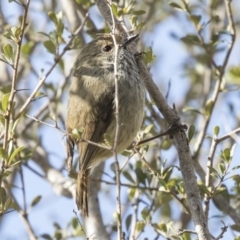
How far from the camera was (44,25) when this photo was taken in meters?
6.04

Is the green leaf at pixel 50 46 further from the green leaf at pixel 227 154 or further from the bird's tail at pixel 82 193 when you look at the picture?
the green leaf at pixel 227 154

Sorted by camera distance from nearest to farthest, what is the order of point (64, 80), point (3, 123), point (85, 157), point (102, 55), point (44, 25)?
point (3, 123) < point (85, 157) < point (102, 55) < point (64, 80) < point (44, 25)

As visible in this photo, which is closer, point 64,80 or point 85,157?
point 85,157

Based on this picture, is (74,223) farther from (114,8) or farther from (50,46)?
(114,8)

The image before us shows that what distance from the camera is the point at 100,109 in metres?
4.12

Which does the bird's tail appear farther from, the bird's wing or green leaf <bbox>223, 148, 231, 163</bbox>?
green leaf <bbox>223, 148, 231, 163</bbox>

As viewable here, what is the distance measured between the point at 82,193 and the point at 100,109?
566 millimetres

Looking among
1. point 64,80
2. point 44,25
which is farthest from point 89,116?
point 44,25

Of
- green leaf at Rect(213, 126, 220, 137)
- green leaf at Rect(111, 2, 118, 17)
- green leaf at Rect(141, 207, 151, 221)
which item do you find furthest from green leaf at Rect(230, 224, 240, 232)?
green leaf at Rect(111, 2, 118, 17)

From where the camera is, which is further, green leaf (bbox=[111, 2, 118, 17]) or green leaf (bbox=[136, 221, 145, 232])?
green leaf (bbox=[136, 221, 145, 232])

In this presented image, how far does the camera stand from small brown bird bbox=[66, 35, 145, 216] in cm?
411

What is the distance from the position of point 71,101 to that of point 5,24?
1.18 m

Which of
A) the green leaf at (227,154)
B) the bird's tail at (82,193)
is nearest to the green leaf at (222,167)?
the green leaf at (227,154)

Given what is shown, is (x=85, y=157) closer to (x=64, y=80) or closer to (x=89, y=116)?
(x=89, y=116)
